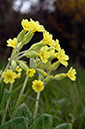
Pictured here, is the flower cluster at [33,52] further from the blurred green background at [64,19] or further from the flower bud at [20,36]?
the blurred green background at [64,19]

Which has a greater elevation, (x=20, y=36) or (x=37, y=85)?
(x=20, y=36)

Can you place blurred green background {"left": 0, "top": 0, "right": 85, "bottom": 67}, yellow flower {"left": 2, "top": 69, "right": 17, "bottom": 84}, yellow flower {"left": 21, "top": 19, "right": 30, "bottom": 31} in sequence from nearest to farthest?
yellow flower {"left": 2, "top": 69, "right": 17, "bottom": 84}
yellow flower {"left": 21, "top": 19, "right": 30, "bottom": 31}
blurred green background {"left": 0, "top": 0, "right": 85, "bottom": 67}

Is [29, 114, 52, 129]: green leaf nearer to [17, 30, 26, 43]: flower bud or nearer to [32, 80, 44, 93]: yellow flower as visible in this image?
[32, 80, 44, 93]: yellow flower

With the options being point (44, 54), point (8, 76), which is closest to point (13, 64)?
point (8, 76)

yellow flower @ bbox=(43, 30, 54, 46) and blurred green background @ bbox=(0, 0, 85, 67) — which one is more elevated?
blurred green background @ bbox=(0, 0, 85, 67)

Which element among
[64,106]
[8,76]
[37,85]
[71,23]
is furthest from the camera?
[71,23]

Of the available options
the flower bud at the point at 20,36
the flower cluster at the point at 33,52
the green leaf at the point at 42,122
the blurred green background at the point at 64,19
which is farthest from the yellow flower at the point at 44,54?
the blurred green background at the point at 64,19

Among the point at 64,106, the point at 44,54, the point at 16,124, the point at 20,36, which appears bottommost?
the point at 16,124

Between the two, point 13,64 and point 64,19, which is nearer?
point 13,64

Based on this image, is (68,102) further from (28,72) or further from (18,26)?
(18,26)

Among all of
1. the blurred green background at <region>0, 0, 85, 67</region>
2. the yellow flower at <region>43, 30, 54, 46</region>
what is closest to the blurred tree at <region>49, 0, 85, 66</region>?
the blurred green background at <region>0, 0, 85, 67</region>

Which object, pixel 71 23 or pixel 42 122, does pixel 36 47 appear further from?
pixel 71 23

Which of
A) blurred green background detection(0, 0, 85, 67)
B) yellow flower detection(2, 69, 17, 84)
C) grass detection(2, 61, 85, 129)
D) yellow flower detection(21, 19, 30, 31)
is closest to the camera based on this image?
yellow flower detection(2, 69, 17, 84)
